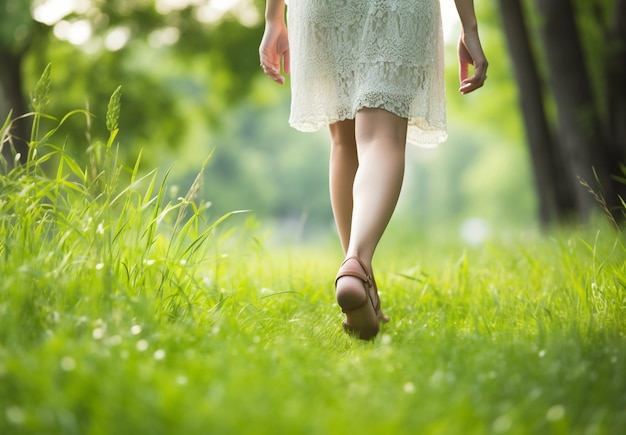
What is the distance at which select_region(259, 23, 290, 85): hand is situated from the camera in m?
2.65

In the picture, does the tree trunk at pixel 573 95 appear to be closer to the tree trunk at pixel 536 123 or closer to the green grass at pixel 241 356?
the tree trunk at pixel 536 123

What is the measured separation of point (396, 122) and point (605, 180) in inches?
196

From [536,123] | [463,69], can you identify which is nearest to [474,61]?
[463,69]

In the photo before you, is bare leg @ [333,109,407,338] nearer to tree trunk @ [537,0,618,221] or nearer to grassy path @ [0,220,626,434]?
grassy path @ [0,220,626,434]

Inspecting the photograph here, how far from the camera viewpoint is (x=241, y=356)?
154 centimetres

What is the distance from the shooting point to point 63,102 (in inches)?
514

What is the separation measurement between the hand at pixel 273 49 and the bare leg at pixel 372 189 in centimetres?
49

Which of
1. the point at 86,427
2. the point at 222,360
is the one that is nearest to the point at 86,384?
the point at 86,427

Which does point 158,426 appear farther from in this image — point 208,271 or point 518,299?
point 208,271

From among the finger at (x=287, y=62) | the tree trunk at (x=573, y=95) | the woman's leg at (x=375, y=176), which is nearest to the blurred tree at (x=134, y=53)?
the tree trunk at (x=573, y=95)

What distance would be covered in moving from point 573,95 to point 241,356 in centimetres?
604

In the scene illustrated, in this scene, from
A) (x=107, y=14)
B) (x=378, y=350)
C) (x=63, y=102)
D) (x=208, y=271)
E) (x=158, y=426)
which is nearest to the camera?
(x=158, y=426)

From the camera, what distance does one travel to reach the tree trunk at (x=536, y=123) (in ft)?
25.4

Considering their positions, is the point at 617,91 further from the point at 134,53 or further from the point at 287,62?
the point at 134,53
